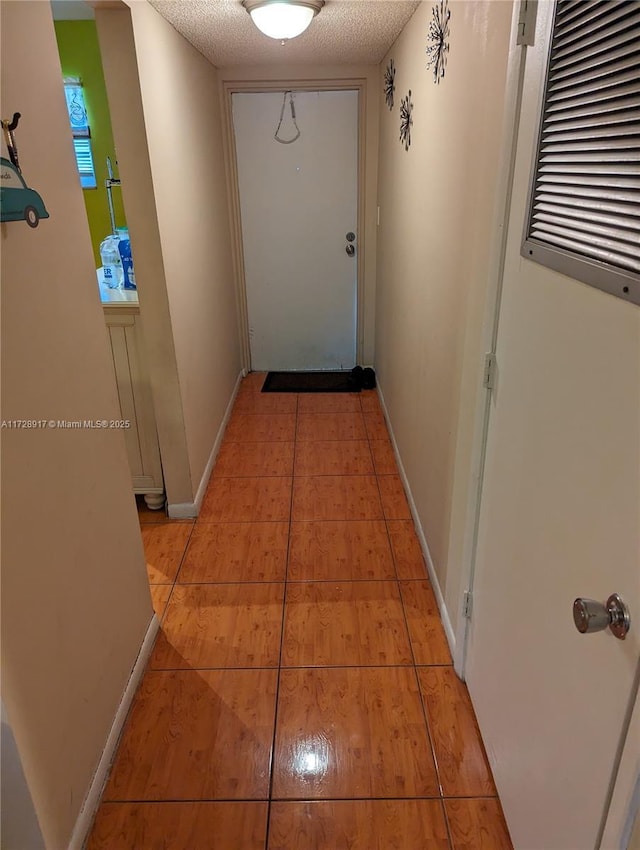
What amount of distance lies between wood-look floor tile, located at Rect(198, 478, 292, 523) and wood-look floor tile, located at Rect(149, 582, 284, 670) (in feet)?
1.58

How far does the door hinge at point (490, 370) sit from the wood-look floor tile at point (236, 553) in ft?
4.10

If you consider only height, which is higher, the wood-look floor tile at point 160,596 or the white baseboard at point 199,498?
the white baseboard at point 199,498

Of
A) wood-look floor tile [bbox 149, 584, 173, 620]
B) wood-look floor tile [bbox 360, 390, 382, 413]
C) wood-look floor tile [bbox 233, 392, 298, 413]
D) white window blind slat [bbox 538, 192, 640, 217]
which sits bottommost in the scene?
wood-look floor tile [bbox 149, 584, 173, 620]

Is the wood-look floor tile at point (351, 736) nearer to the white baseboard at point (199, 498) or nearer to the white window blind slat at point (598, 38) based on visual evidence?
the white baseboard at point (199, 498)

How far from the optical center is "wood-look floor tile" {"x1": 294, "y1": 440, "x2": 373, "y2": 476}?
3.07 meters

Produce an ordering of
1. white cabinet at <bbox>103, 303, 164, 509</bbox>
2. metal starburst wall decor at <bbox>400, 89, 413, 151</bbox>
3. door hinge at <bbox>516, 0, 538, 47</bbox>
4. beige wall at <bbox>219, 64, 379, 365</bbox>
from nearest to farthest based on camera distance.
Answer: door hinge at <bbox>516, 0, 538, 47</bbox>, white cabinet at <bbox>103, 303, 164, 509</bbox>, metal starburst wall decor at <bbox>400, 89, 413, 151</bbox>, beige wall at <bbox>219, 64, 379, 365</bbox>

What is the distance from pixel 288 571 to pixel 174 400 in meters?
0.90

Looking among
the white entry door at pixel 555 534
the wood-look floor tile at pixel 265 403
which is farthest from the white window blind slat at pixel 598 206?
→ the wood-look floor tile at pixel 265 403

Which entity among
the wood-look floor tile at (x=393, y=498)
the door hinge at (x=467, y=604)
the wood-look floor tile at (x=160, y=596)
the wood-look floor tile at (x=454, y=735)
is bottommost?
the wood-look floor tile at (x=454, y=735)

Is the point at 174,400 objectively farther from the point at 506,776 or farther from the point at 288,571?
the point at 506,776

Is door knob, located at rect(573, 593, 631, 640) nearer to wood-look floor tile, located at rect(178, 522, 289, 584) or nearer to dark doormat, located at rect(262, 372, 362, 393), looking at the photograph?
wood-look floor tile, located at rect(178, 522, 289, 584)

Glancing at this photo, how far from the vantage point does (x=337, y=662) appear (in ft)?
6.14

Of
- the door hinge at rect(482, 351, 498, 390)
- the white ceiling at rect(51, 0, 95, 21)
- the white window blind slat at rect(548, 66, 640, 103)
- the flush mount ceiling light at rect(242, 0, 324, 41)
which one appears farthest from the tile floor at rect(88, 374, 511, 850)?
the white ceiling at rect(51, 0, 95, 21)

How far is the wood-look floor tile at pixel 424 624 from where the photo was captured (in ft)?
6.19
